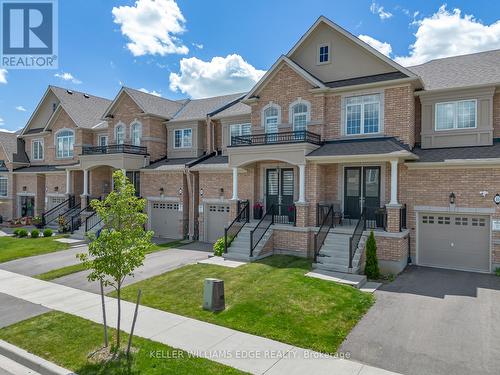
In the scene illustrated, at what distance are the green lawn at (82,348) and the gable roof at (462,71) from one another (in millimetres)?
14799

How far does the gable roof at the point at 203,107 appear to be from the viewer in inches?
901

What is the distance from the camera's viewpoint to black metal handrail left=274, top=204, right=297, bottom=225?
16.6m

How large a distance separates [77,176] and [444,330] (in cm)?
2632

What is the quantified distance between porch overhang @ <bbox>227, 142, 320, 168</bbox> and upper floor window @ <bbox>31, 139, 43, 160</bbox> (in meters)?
22.4

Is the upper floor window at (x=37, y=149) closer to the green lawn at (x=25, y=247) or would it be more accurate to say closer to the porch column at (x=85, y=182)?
the porch column at (x=85, y=182)

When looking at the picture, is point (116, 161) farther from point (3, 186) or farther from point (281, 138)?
point (3, 186)

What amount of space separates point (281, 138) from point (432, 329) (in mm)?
10676

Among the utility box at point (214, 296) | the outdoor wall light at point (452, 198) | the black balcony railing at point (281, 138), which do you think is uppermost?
the black balcony railing at point (281, 138)

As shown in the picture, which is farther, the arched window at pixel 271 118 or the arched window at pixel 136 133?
the arched window at pixel 136 133

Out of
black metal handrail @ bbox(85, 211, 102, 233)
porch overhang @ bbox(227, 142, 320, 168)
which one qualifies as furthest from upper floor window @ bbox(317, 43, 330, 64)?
black metal handrail @ bbox(85, 211, 102, 233)

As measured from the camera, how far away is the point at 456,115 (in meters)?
14.6

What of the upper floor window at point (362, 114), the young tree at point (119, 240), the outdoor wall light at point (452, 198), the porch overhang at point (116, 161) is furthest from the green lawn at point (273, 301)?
the porch overhang at point (116, 161)

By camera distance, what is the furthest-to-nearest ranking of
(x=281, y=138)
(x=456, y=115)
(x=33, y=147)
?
(x=33, y=147)
(x=281, y=138)
(x=456, y=115)

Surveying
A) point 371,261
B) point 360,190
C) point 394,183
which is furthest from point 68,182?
point 394,183
